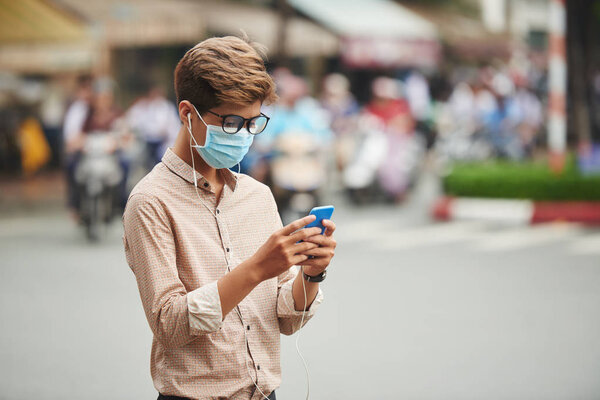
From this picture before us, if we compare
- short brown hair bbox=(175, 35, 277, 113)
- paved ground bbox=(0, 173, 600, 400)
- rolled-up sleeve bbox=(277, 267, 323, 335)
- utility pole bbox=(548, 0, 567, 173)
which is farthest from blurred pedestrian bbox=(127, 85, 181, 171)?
short brown hair bbox=(175, 35, 277, 113)

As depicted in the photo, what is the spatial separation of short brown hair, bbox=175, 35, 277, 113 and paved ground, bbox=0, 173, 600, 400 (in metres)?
2.95

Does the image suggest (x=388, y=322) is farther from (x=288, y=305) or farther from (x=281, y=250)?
(x=281, y=250)

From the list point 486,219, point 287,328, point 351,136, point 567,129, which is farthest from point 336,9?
point 287,328

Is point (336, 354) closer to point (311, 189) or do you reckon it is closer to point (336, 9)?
point (311, 189)

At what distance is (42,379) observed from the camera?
16.4ft

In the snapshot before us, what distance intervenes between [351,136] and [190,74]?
11.7 metres

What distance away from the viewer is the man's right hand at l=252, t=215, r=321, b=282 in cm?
195

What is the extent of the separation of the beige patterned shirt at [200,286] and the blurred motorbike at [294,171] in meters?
8.07

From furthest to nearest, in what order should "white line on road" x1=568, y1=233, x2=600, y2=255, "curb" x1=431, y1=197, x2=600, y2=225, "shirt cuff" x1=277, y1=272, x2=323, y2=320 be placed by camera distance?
"curb" x1=431, y1=197, x2=600, y2=225
"white line on road" x1=568, y1=233, x2=600, y2=255
"shirt cuff" x1=277, y1=272, x2=323, y2=320

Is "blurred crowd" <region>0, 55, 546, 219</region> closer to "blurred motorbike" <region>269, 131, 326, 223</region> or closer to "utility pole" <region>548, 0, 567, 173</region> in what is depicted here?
"blurred motorbike" <region>269, 131, 326, 223</region>

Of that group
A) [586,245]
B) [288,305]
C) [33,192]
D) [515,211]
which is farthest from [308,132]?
[288,305]

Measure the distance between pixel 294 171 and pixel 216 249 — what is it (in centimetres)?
830

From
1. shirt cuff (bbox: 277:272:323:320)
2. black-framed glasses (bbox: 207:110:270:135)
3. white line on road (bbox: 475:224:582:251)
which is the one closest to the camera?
black-framed glasses (bbox: 207:110:270:135)

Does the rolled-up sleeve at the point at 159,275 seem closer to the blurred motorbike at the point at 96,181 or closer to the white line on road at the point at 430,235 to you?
the white line on road at the point at 430,235
